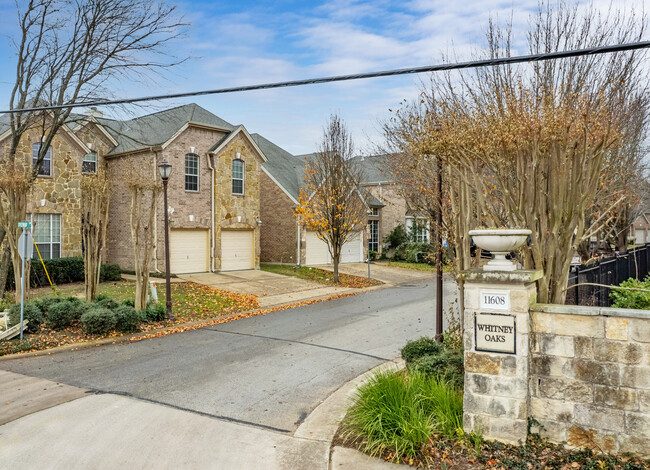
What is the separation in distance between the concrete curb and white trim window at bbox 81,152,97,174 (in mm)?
19298

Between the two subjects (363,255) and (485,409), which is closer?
(485,409)

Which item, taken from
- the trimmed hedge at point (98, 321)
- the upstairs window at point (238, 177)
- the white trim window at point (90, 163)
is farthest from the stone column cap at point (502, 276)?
the white trim window at point (90, 163)

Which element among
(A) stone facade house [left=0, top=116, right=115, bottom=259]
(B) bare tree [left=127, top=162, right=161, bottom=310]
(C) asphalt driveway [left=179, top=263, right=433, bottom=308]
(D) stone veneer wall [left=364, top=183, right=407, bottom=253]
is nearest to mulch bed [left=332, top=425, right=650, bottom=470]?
(B) bare tree [left=127, top=162, right=161, bottom=310]

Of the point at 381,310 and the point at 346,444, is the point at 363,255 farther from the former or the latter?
the point at 346,444

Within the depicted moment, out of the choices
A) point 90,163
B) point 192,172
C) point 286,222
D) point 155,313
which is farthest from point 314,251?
point 155,313

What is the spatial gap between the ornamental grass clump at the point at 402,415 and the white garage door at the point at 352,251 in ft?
78.7

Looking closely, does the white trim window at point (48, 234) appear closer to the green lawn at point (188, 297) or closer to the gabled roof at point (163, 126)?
the green lawn at point (188, 297)

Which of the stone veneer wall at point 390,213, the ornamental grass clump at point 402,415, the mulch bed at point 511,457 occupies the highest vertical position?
the stone veneer wall at point 390,213

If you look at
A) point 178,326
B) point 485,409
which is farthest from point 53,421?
point 178,326

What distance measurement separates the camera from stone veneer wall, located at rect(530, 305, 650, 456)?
459cm

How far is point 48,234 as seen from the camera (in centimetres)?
2045

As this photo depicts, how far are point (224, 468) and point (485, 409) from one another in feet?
8.90

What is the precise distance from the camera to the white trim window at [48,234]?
20.1 meters

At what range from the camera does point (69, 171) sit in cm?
2131
